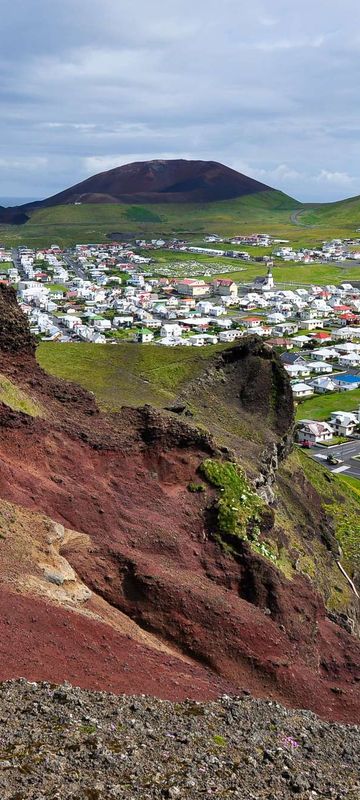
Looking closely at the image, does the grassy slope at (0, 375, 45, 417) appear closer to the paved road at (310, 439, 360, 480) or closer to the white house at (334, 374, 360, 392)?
the paved road at (310, 439, 360, 480)

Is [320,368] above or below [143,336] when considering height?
below

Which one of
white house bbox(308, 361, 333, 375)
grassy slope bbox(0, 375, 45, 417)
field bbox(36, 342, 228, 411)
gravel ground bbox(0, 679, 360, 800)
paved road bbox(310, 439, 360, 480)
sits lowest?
paved road bbox(310, 439, 360, 480)

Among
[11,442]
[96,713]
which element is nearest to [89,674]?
[96,713]

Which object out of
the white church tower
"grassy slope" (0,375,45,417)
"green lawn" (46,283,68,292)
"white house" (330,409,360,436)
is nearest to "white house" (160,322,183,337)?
"white house" (330,409,360,436)

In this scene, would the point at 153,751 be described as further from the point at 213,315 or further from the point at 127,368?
the point at 213,315

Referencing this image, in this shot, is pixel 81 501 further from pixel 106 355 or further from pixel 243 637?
pixel 106 355

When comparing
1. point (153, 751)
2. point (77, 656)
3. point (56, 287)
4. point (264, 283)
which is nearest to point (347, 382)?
point (77, 656)
